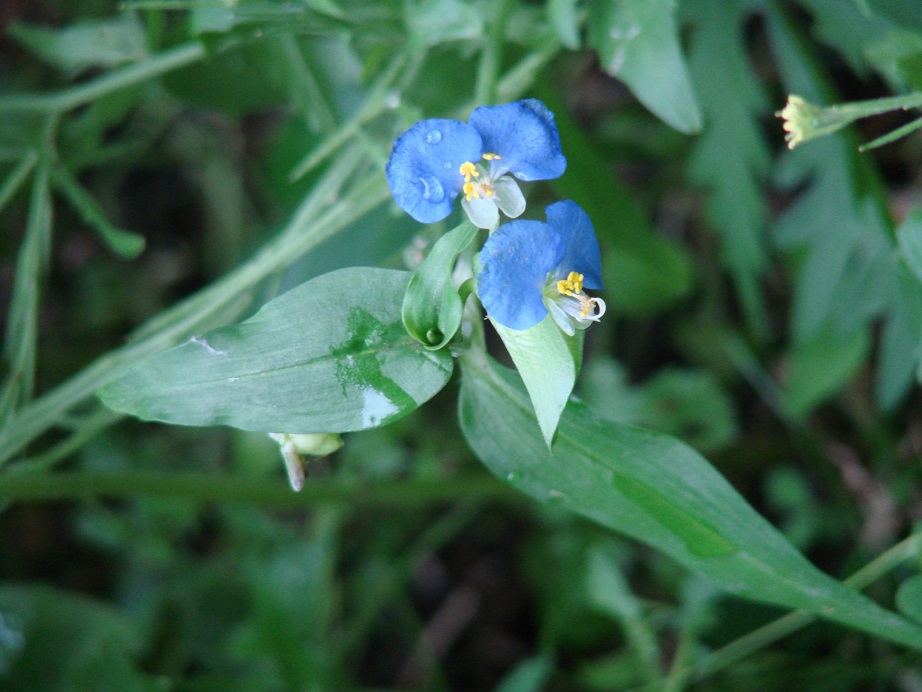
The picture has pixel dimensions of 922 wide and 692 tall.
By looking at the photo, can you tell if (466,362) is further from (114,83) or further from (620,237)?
(114,83)

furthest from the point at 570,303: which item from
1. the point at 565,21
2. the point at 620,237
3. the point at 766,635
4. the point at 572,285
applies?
the point at 766,635

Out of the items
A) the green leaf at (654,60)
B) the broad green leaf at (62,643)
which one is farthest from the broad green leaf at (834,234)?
the broad green leaf at (62,643)

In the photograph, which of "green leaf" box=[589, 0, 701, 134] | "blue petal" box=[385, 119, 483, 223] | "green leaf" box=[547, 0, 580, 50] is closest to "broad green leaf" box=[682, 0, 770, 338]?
"green leaf" box=[589, 0, 701, 134]

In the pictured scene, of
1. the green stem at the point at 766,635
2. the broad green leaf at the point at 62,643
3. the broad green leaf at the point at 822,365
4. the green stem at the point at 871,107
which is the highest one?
the green stem at the point at 871,107

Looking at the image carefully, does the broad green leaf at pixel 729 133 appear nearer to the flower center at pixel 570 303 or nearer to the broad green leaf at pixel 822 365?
the broad green leaf at pixel 822 365

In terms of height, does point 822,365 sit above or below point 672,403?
above

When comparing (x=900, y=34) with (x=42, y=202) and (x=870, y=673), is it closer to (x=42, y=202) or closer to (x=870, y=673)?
(x=870, y=673)
